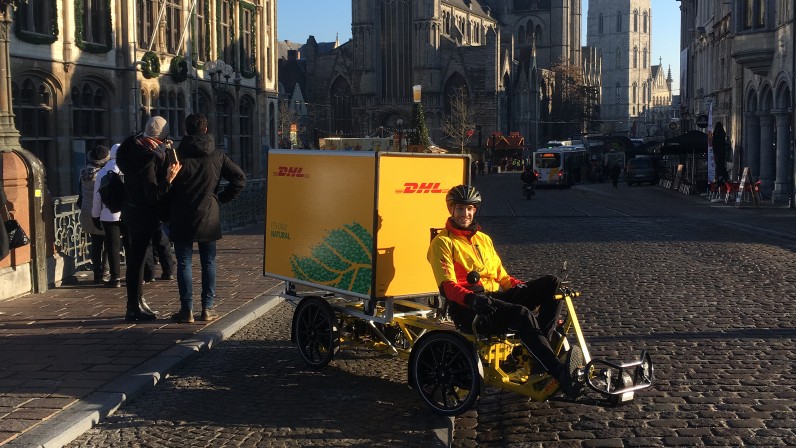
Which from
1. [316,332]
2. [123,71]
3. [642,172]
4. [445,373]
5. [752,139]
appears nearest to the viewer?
[445,373]

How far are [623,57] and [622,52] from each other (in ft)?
5.23

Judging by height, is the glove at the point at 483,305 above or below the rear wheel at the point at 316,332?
above

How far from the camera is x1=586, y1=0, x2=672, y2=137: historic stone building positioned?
16688 centimetres

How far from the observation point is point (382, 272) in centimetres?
684

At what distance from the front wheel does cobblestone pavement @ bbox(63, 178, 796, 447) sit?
141 mm

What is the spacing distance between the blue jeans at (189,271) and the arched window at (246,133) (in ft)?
87.3

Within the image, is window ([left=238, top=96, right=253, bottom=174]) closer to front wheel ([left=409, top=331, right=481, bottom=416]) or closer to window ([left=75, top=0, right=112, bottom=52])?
window ([left=75, top=0, right=112, bottom=52])

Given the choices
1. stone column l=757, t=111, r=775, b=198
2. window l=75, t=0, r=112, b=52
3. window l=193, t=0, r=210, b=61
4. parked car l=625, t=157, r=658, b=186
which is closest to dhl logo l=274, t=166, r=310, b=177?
window l=75, t=0, r=112, b=52

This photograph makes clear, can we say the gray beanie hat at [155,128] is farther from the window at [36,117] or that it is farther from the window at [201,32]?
the window at [201,32]

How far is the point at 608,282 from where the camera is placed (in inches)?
486

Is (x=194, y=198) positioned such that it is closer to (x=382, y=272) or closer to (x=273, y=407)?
(x=382, y=272)

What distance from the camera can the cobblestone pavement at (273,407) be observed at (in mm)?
5531

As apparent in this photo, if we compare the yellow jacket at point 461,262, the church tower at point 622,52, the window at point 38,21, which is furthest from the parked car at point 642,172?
the church tower at point 622,52

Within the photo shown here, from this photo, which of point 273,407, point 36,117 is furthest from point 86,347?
point 36,117
